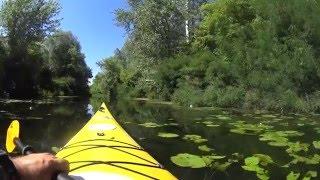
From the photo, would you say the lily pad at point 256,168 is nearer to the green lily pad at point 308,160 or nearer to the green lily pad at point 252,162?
the green lily pad at point 252,162

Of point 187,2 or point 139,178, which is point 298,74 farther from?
point 187,2

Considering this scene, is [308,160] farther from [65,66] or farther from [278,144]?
→ [65,66]

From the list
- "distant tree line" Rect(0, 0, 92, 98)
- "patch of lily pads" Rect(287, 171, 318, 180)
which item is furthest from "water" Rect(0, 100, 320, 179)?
"distant tree line" Rect(0, 0, 92, 98)

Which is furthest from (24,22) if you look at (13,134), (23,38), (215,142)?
(13,134)

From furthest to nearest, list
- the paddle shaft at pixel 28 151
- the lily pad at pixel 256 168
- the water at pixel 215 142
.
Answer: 1. the water at pixel 215 142
2. the lily pad at pixel 256 168
3. the paddle shaft at pixel 28 151

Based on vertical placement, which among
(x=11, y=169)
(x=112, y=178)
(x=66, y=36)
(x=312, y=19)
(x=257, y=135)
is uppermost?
(x=66, y=36)

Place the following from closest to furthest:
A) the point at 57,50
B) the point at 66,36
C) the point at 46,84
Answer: the point at 46,84
the point at 57,50
the point at 66,36

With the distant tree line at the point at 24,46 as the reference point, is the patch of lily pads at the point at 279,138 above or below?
below

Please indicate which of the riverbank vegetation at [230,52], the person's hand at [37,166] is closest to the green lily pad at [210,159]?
the person's hand at [37,166]

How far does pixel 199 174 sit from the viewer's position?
587 centimetres

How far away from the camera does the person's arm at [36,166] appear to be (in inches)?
57.7

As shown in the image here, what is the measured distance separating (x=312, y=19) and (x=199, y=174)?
14.0 metres

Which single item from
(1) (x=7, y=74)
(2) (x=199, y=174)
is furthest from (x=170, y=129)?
(1) (x=7, y=74)

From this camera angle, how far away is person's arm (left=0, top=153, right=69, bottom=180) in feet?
4.80
